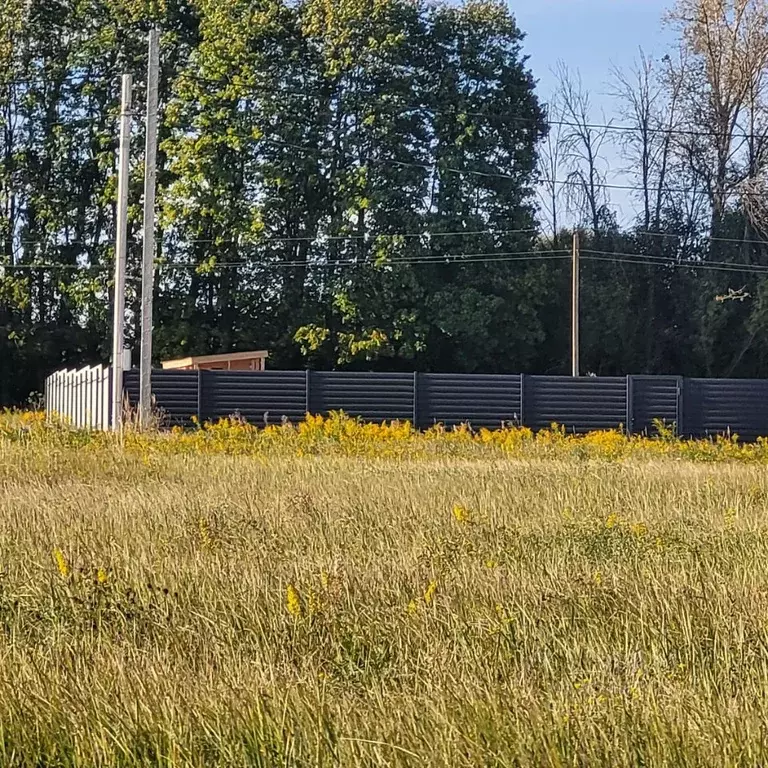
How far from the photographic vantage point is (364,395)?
2450cm

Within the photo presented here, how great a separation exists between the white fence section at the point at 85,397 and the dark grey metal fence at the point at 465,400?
1.02 meters

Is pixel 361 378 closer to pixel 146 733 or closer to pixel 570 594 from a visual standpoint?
pixel 570 594

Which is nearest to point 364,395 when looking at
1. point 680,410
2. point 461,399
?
point 461,399

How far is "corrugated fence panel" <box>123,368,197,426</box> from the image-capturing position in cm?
2358

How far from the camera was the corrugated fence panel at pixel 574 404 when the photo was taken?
2484 centimetres

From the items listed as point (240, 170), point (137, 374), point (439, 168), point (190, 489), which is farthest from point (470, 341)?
point (190, 489)

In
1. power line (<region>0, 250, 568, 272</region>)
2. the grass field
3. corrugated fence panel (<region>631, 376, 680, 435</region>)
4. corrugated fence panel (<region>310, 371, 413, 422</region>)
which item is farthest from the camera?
power line (<region>0, 250, 568, 272</region>)

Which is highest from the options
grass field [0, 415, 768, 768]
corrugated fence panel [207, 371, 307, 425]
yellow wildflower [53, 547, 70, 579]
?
corrugated fence panel [207, 371, 307, 425]

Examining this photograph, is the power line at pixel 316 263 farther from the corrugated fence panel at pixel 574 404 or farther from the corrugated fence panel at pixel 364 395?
the corrugated fence panel at pixel 574 404

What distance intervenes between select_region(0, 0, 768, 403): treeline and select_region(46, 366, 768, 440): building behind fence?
8.08 meters

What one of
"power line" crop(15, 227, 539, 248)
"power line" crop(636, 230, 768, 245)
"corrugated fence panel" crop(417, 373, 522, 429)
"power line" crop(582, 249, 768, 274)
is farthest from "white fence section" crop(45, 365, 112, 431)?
"power line" crop(636, 230, 768, 245)

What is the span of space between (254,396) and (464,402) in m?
4.36

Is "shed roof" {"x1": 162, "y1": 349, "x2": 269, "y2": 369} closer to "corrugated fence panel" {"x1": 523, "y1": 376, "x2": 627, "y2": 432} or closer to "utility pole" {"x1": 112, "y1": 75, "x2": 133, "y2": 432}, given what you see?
"utility pole" {"x1": 112, "y1": 75, "x2": 133, "y2": 432}

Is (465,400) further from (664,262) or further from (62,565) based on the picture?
(62,565)
